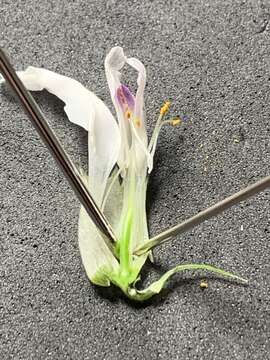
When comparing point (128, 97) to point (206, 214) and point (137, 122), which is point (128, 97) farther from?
point (206, 214)

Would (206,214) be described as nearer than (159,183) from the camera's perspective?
Yes

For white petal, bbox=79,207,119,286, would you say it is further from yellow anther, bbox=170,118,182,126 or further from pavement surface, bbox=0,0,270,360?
yellow anther, bbox=170,118,182,126

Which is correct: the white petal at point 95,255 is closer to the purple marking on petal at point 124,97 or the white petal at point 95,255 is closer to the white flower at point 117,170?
the white flower at point 117,170

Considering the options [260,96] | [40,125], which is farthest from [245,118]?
[40,125]

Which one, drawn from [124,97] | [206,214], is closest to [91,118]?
[124,97]

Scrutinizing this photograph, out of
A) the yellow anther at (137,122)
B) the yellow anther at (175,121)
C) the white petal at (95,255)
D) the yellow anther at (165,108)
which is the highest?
the yellow anther at (137,122)

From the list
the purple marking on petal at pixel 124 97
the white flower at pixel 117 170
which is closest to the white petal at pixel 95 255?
the white flower at pixel 117 170

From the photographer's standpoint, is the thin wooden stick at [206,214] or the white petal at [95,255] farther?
the white petal at [95,255]
